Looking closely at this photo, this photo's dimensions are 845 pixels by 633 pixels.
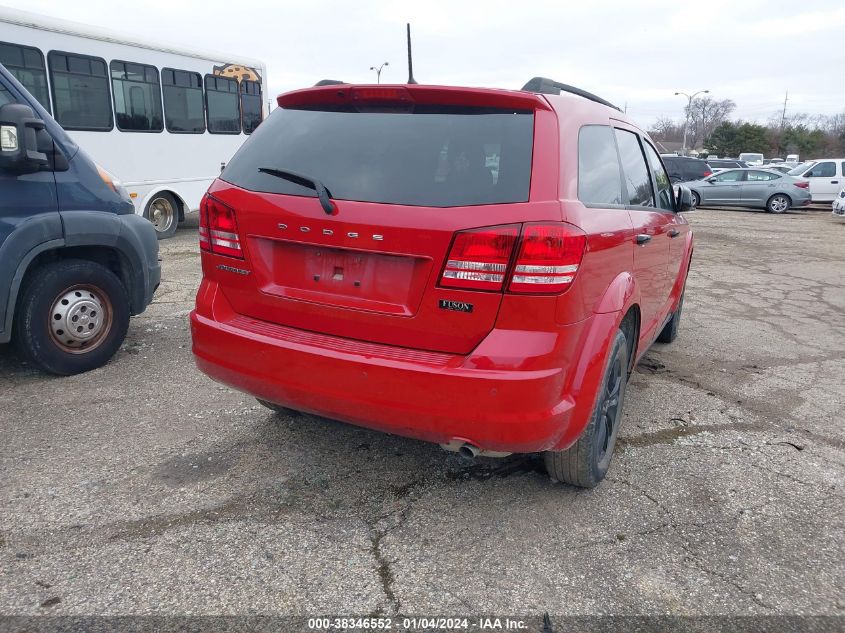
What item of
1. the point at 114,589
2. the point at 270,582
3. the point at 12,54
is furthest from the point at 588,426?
the point at 12,54

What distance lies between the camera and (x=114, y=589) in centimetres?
232

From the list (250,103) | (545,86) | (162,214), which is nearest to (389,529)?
(545,86)

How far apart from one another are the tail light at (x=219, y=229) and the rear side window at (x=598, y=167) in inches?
57.1

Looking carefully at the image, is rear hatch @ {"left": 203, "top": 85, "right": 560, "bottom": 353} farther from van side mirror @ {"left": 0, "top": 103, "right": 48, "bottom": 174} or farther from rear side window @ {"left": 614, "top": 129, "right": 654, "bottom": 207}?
van side mirror @ {"left": 0, "top": 103, "right": 48, "bottom": 174}

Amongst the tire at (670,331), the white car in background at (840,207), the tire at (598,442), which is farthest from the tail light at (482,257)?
the white car in background at (840,207)

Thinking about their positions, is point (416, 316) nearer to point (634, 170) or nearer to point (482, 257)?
point (482, 257)

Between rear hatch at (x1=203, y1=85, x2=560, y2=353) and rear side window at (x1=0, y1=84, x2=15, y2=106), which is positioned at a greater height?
rear side window at (x1=0, y1=84, x2=15, y2=106)

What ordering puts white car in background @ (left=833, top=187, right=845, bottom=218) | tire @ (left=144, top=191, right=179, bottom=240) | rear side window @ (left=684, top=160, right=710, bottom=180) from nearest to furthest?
tire @ (left=144, top=191, right=179, bottom=240) → white car in background @ (left=833, top=187, right=845, bottom=218) → rear side window @ (left=684, top=160, right=710, bottom=180)

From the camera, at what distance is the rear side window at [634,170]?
3.50 m

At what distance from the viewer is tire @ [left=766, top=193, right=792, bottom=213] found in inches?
778

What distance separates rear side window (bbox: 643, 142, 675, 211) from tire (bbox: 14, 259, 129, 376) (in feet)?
12.4

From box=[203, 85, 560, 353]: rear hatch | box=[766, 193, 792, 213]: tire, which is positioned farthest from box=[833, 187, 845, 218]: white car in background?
box=[203, 85, 560, 353]: rear hatch

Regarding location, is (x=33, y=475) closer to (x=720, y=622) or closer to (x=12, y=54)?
(x=720, y=622)

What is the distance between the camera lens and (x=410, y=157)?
256 centimetres
